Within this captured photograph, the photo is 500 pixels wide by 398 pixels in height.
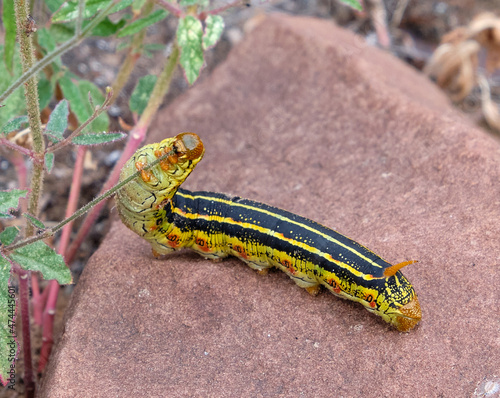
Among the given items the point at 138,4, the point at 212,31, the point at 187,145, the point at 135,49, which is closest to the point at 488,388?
the point at 187,145

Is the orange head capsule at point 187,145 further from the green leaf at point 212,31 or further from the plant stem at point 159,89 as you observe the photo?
the plant stem at point 159,89

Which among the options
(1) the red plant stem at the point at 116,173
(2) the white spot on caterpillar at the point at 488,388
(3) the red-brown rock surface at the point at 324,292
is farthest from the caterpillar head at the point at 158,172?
(2) the white spot on caterpillar at the point at 488,388

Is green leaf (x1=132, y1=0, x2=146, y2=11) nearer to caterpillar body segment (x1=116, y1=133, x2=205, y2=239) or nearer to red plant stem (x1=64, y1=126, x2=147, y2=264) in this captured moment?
red plant stem (x1=64, y1=126, x2=147, y2=264)

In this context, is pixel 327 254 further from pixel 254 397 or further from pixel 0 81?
pixel 0 81

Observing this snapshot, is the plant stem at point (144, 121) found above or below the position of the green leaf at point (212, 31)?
below

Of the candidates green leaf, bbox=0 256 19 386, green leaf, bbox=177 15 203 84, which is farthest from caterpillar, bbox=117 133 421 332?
green leaf, bbox=0 256 19 386
